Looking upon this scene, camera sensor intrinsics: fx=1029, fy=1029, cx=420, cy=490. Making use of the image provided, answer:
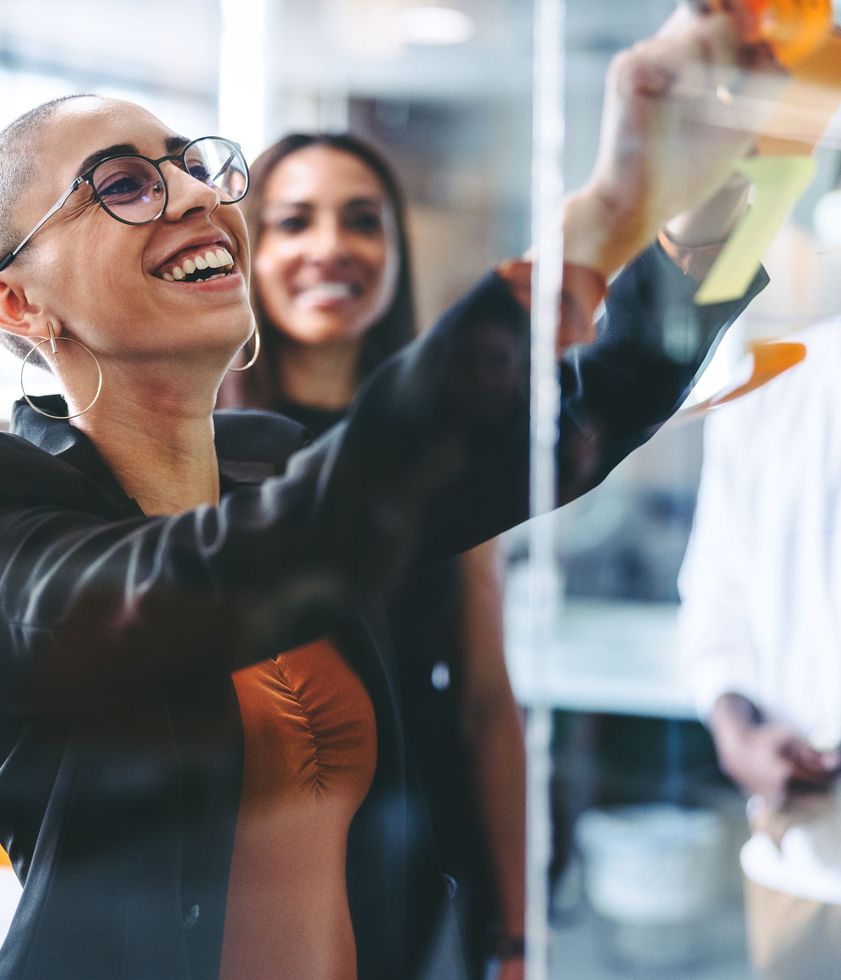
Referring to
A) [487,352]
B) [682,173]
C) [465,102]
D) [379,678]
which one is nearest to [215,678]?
[379,678]

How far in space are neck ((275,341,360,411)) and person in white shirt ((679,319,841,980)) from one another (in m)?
0.55

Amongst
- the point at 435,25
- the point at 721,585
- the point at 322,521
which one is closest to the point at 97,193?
the point at 322,521

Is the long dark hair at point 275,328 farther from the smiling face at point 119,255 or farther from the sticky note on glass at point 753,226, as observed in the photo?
the sticky note on glass at point 753,226

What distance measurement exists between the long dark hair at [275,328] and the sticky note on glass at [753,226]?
25cm

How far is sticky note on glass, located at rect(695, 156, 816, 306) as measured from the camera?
588 millimetres

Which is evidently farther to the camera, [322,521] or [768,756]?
[768,756]

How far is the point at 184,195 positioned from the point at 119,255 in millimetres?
58

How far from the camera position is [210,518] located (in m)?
0.57

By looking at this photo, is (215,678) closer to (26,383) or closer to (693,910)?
(26,383)

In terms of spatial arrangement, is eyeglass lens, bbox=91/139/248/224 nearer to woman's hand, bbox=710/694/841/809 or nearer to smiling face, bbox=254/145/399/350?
smiling face, bbox=254/145/399/350

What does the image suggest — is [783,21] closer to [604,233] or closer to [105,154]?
[604,233]

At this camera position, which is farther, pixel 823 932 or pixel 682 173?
pixel 823 932

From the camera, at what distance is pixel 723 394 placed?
0.74 metres

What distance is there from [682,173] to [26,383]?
0.41m
